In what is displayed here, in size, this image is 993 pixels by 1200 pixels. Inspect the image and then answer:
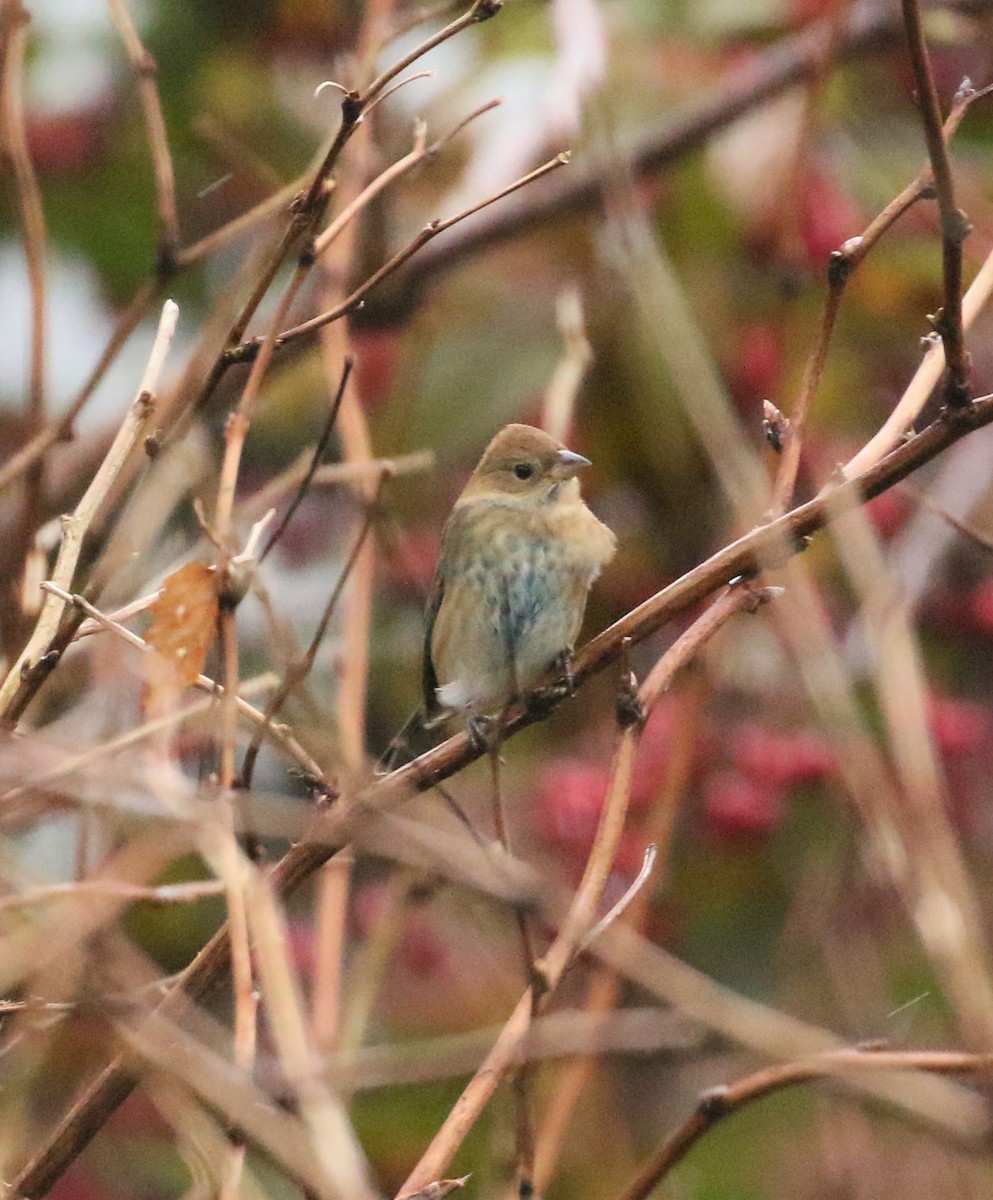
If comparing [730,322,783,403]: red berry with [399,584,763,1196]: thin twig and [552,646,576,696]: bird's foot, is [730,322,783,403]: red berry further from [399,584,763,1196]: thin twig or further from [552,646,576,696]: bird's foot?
[399,584,763,1196]: thin twig

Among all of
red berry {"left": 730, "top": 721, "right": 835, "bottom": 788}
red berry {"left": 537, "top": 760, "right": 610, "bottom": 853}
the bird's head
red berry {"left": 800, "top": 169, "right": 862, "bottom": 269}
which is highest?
red berry {"left": 800, "top": 169, "right": 862, "bottom": 269}

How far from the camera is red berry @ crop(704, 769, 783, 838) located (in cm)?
402

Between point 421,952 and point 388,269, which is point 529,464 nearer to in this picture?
point 421,952

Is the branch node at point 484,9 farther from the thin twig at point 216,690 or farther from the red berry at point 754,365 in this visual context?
the red berry at point 754,365

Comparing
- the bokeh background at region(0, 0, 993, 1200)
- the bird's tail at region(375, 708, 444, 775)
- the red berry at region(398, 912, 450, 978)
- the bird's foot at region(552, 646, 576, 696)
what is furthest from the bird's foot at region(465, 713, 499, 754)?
the red berry at region(398, 912, 450, 978)

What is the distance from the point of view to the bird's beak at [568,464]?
148 inches

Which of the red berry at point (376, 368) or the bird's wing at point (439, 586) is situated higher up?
the red berry at point (376, 368)

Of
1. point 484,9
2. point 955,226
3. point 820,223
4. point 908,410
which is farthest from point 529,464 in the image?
point 955,226

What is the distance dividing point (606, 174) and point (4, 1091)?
1.56m

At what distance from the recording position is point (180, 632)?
79.4 inches

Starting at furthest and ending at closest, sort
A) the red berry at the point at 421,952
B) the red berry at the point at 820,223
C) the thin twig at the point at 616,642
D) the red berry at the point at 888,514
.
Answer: the red berry at the point at 820,223 → the red berry at the point at 888,514 → the red berry at the point at 421,952 → the thin twig at the point at 616,642

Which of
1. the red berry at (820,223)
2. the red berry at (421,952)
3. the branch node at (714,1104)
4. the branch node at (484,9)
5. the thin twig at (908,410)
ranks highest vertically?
the branch node at (484,9)

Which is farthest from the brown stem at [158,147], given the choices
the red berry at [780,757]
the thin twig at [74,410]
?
the red berry at [780,757]

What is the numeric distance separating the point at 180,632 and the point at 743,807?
7.47 ft
